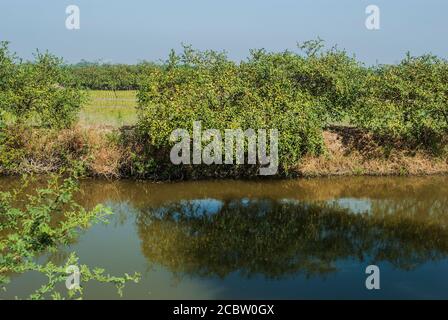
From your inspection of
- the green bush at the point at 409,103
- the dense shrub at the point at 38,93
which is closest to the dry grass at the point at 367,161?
the green bush at the point at 409,103

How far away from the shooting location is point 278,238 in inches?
592

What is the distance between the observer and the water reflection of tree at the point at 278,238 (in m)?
13.2

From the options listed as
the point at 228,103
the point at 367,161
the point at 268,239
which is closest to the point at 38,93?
the point at 228,103

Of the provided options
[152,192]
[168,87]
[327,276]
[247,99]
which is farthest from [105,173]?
[327,276]

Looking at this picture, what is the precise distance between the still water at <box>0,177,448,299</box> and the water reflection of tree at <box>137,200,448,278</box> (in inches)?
1.2

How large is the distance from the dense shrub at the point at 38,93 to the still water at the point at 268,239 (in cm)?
341

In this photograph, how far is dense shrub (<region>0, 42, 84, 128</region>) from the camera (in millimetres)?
22531

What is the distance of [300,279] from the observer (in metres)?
12.2

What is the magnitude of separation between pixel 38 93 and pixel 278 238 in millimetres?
13473

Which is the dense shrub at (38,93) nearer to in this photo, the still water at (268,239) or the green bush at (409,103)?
the still water at (268,239)

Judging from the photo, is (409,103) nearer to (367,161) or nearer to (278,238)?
(367,161)

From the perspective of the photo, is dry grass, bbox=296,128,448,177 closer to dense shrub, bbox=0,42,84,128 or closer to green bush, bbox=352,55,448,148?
green bush, bbox=352,55,448,148

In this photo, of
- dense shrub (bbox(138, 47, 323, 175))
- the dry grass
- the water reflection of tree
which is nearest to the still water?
the water reflection of tree
